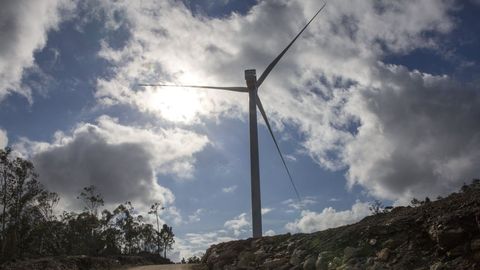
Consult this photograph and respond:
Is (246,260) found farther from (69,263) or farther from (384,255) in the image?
(69,263)

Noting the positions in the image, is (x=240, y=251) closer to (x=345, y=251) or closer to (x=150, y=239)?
(x=345, y=251)

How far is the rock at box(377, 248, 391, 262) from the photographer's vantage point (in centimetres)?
1397

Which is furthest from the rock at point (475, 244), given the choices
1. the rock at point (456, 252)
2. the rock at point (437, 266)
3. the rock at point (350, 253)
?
the rock at point (350, 253)

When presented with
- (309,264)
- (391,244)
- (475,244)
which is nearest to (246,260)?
(309,264)

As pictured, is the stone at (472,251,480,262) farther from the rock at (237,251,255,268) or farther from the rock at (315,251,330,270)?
the rock at (237,251,255,268)

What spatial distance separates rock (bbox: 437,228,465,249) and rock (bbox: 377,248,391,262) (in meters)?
1.58

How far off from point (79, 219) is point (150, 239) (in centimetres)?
1908

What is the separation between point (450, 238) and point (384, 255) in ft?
6.71

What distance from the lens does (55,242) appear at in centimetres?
7969

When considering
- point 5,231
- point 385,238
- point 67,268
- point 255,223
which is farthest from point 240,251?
point 5,231

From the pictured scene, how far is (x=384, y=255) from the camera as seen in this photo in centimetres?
1408

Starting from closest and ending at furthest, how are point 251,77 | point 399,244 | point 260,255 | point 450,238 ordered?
point 450,238, point 399,244, point 260,255, point 251,77

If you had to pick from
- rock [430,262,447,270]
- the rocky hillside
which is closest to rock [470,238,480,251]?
the rocky hillside

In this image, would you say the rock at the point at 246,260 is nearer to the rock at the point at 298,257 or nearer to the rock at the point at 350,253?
the rock at the point at 298,257
